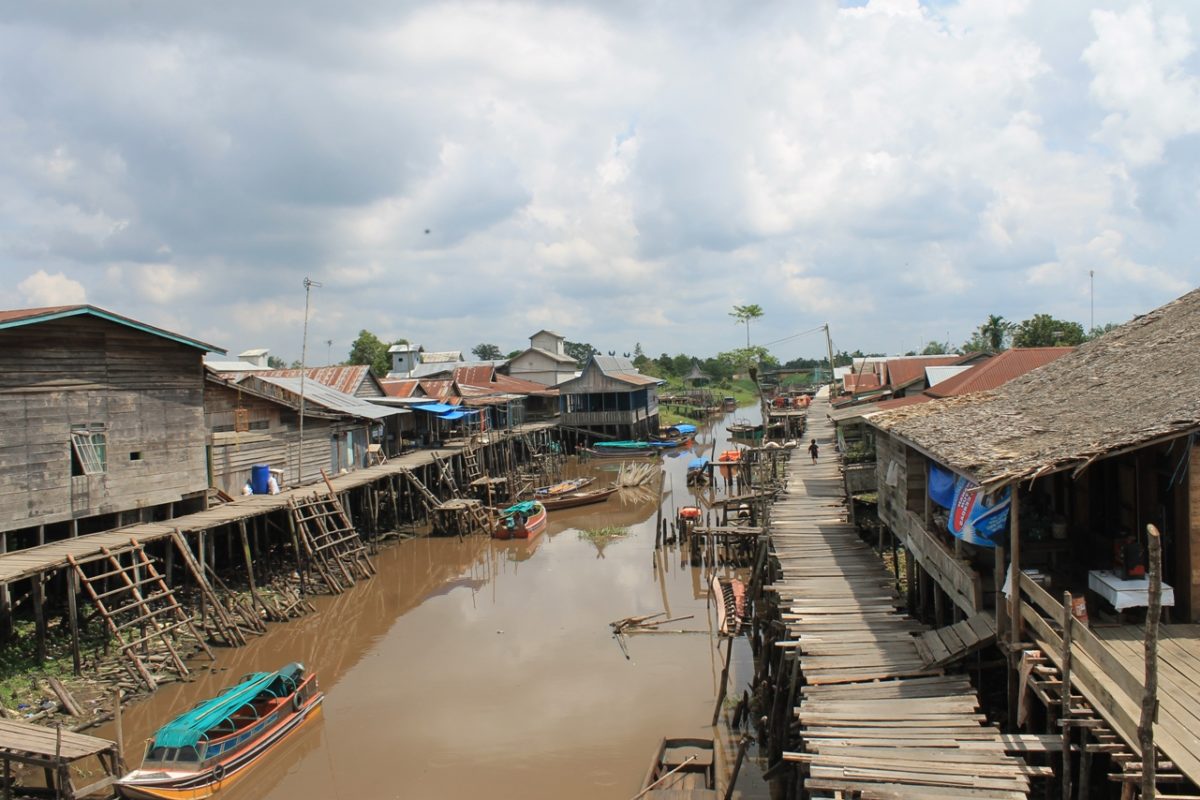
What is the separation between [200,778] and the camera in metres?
11.5

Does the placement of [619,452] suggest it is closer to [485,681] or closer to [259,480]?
[259,480]

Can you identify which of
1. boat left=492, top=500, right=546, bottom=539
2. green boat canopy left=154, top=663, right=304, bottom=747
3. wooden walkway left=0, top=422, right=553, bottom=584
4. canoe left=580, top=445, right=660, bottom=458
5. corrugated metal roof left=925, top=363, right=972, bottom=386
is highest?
corrugated metal roof left=925, top=363, right=972, bottom=386

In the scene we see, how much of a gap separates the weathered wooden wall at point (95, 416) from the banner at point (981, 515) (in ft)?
56.2

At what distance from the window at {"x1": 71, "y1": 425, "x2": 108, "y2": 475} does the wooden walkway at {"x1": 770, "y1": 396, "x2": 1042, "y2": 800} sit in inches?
582

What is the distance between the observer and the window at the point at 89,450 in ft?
55.5

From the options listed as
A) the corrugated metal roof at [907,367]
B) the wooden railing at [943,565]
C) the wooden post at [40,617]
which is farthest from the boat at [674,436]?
the wooden post at [40,617]

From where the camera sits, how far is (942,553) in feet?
35.1

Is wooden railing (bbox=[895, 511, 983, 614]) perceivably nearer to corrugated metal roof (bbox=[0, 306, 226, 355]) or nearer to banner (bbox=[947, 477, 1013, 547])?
banner (bbox=[947, 477, 1013, 547])

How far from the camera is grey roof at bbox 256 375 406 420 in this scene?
27188mm

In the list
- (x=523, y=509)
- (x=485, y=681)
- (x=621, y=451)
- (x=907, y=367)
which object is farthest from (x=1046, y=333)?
(x=485, y=681)

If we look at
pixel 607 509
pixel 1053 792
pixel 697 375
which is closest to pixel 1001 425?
pixel 1053 792

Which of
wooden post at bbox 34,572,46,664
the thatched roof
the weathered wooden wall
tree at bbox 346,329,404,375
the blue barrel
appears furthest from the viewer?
tree at bbox 346,329,404,375

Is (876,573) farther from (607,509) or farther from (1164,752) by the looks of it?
(607,509)

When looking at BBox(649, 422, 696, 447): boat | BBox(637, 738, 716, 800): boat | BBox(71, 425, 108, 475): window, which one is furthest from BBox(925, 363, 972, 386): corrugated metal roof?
BBox(649, 422, 696, 447): boat
